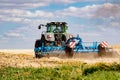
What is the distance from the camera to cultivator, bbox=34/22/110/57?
100.0 ft

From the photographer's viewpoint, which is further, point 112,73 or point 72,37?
point 72,37

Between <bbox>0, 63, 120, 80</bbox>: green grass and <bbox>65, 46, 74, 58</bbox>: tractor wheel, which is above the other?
<bbox>0, 63, 120, 80</bbox>: green grass

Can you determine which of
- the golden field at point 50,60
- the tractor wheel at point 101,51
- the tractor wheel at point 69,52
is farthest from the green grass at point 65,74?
the tractor wheel at point 101,51

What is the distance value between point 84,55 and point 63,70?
43.3 feet

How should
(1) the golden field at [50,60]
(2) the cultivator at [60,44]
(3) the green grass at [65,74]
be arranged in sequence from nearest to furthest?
(3) the green grass at [65,74], (1) the golden field at [50,60], (2) the cultivator at [60,44]

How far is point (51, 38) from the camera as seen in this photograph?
31.8 meters

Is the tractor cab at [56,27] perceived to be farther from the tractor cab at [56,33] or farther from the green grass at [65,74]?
the green grass at [65,74]

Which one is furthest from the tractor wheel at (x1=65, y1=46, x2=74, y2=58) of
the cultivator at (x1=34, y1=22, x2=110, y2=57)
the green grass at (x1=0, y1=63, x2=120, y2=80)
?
the green grass at (x1=0, y1=63, x2=120, y2=80)

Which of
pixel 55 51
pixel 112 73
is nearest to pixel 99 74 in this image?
pixel 112 73

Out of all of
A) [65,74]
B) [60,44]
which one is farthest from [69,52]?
[65,74]

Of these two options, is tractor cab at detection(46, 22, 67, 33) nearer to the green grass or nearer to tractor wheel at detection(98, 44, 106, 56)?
Answer: tractor wheel at detection(98, 44, 106, 56)

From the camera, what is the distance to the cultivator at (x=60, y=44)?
30469 millimetres

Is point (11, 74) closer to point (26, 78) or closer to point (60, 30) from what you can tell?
point (26, 78)

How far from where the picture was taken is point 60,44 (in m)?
32.4
